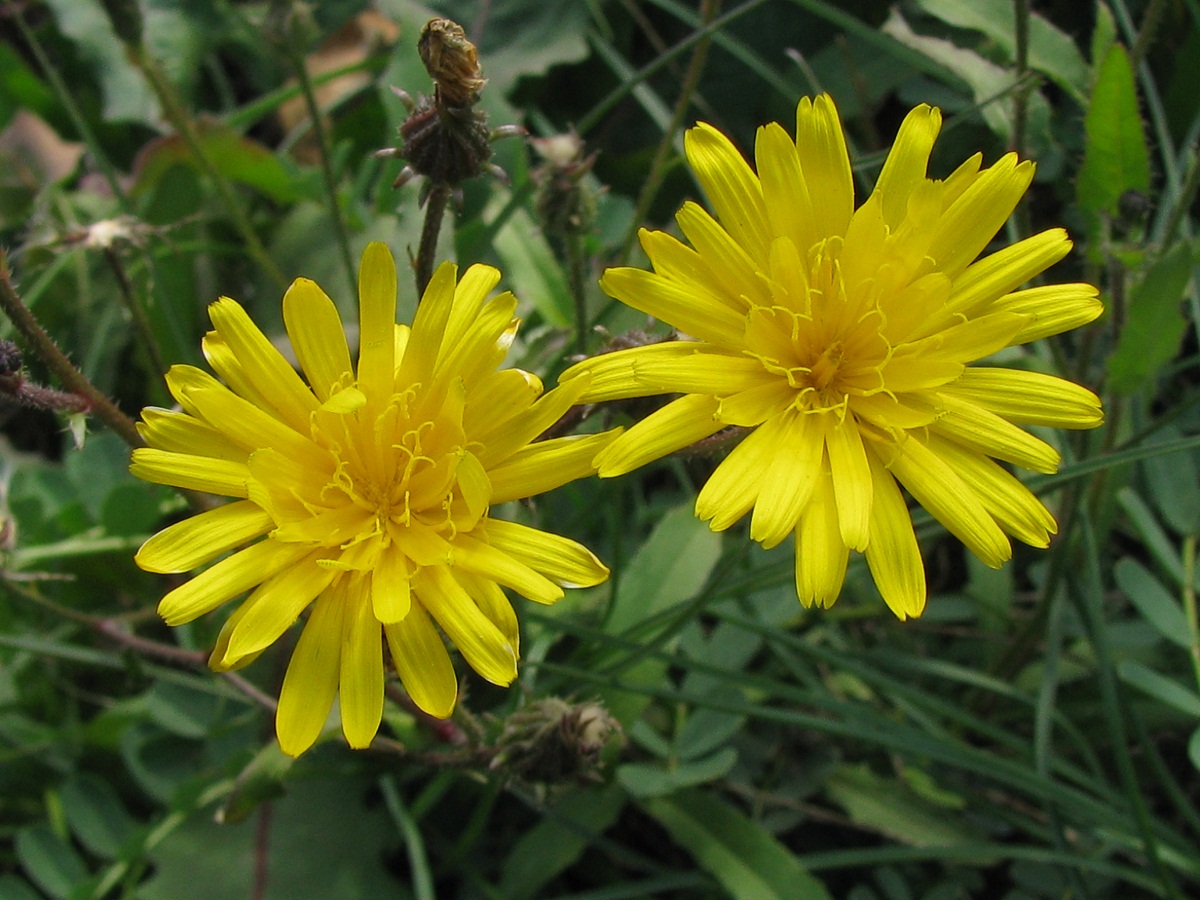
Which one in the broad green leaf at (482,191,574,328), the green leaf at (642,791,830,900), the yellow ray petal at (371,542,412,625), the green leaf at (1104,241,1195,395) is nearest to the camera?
the yellow ray petal at (371,542,412,625)

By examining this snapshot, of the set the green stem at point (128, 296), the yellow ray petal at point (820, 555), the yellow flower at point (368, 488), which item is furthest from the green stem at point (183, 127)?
the yellow ray petal at point (820, 555)

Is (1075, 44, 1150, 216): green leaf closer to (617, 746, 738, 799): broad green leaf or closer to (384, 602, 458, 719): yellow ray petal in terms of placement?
(617, 746, 738, 799): broad green leaf

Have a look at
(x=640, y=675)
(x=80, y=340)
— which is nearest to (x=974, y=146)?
(x=640, y=675)

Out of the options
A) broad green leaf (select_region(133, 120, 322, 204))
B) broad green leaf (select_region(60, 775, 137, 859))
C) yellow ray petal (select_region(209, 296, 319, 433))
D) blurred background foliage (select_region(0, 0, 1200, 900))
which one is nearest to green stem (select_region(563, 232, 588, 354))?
blurred background foliage (select_region(0, 0, 1200, 900))

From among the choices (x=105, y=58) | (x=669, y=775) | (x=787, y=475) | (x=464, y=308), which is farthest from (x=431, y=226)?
(x=105, y=58)

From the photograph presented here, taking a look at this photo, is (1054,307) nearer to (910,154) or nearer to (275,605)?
(910,154)
